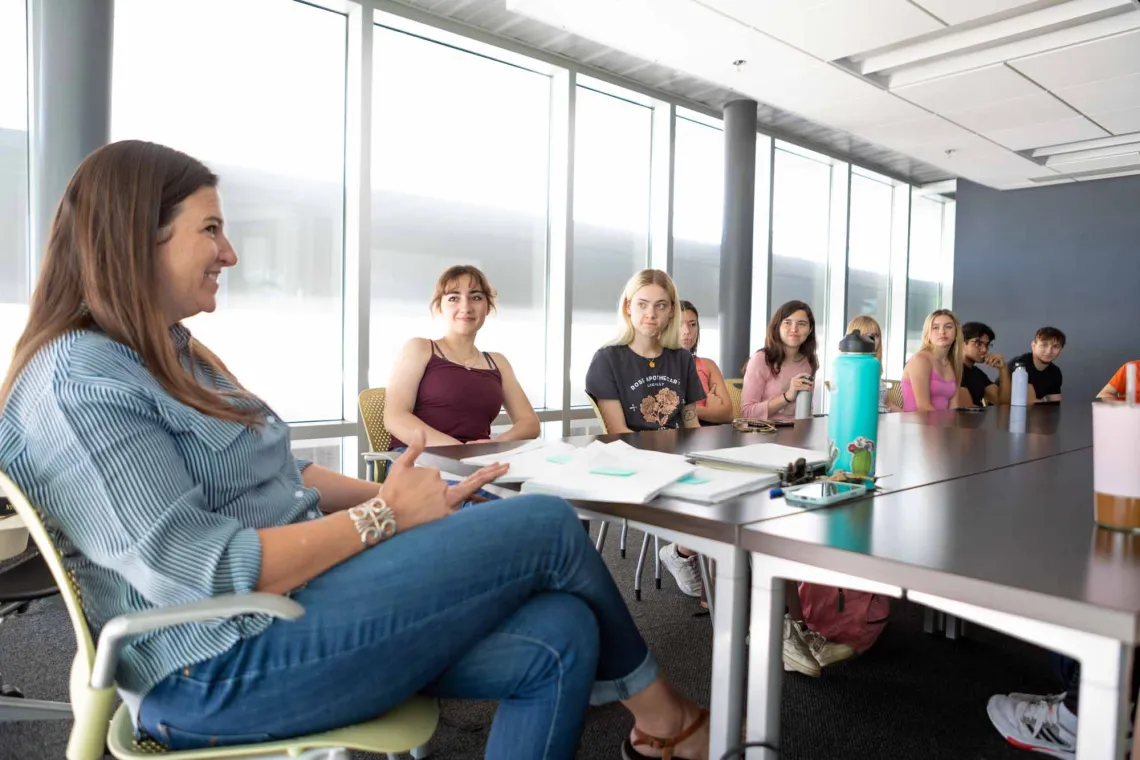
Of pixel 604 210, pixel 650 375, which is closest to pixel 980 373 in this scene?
pixel 604 210

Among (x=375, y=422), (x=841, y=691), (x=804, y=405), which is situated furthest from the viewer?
(x=375, y=422)

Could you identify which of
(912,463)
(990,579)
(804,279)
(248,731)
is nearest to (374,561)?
(248,731)

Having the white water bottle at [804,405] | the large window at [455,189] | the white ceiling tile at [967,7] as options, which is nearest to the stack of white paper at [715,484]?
the white water bottle at [804,405]

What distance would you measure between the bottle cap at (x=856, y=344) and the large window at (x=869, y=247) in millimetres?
7418

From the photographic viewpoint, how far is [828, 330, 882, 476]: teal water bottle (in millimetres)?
1259

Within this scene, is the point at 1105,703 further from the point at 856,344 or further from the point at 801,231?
the point at 801,231

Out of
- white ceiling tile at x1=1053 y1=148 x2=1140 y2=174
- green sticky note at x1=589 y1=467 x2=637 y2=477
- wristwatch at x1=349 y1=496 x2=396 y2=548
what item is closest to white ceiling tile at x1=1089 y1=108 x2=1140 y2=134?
white ceiling tile at x1=1053 y1=148 x2=1140 y2=174

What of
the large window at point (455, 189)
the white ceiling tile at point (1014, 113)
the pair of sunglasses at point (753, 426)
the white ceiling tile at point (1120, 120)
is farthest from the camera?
the white ceiling tile at point (1120, 120)

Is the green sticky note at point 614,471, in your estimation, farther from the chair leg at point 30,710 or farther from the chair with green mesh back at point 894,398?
the chair with green mesh back at point 894,398

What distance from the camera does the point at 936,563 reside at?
2.73ft

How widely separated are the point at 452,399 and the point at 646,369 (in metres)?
0.74

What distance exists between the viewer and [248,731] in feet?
2.89

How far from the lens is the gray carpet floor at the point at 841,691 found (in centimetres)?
172

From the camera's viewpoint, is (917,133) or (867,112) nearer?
(867,112)
